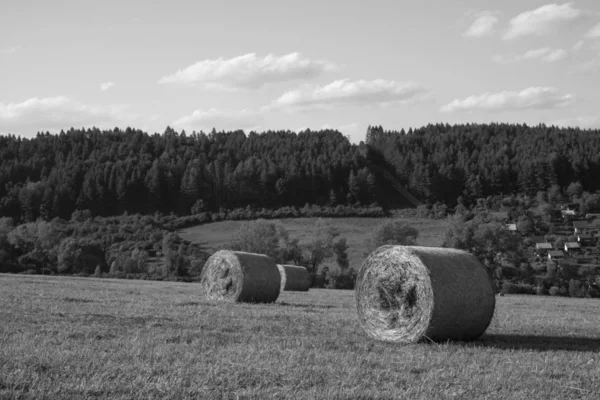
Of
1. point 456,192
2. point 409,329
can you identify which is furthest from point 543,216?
point 409,329

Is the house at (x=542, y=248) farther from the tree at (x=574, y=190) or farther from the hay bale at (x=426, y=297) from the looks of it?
the hay bale at (x=426, y=297)

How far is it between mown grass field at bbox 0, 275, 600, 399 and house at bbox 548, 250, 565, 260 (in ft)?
240

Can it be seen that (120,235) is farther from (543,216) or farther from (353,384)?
(353,384)

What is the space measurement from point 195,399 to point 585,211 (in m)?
124

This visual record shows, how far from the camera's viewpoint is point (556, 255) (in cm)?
8525

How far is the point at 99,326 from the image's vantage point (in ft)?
41.2

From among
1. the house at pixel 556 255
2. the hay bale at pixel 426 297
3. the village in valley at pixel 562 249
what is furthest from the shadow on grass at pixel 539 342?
the house at pixel 556 255

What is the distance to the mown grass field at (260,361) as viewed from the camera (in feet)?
25.5

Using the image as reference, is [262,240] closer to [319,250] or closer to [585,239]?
[319,250]

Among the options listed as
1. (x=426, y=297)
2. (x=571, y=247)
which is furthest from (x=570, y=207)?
(x=426, y=297)

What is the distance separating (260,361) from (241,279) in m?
13.6

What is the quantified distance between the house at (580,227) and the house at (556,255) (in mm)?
18594

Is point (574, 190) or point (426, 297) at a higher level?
point (574, 190)

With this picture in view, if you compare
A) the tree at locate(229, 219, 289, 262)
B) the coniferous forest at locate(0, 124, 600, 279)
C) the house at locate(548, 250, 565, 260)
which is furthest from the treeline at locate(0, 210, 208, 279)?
the house at locate(548, 250, 565, 260)
